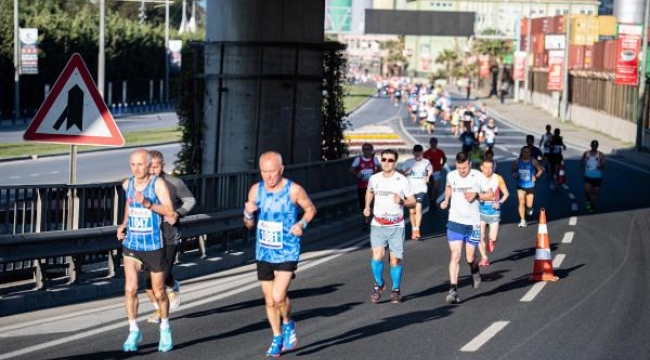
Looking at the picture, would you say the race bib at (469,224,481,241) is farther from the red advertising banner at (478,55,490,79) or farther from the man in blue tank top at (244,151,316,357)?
the red advertising banner at (478,55,490,79)

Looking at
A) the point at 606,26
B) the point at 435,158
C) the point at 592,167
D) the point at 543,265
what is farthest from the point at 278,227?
the point at 606,26

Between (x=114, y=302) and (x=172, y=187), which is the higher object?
(x=172, y=187)

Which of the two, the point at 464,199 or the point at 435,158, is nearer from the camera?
the point at 464,199

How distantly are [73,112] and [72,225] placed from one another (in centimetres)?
193

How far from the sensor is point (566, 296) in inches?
625

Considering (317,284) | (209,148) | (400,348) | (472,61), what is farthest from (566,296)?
(472,61)

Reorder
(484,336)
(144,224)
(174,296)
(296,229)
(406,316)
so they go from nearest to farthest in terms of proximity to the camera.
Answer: (296,229) → (144,224) → (484,336) → (174,296) → (406,316)

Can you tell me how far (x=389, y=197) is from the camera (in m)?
15.0

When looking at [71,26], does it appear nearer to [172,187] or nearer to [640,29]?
[640,29]

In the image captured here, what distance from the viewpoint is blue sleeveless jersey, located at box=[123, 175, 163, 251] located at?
38.3 feet

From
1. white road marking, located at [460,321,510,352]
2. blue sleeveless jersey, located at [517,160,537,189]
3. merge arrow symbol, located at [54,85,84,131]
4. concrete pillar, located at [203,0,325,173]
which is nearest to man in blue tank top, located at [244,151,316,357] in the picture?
white road marking, located at [460,321,510,352]

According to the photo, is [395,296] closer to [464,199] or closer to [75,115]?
[464,199]

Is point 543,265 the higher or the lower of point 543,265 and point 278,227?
the lower

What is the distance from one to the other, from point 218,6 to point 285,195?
1231 cm
